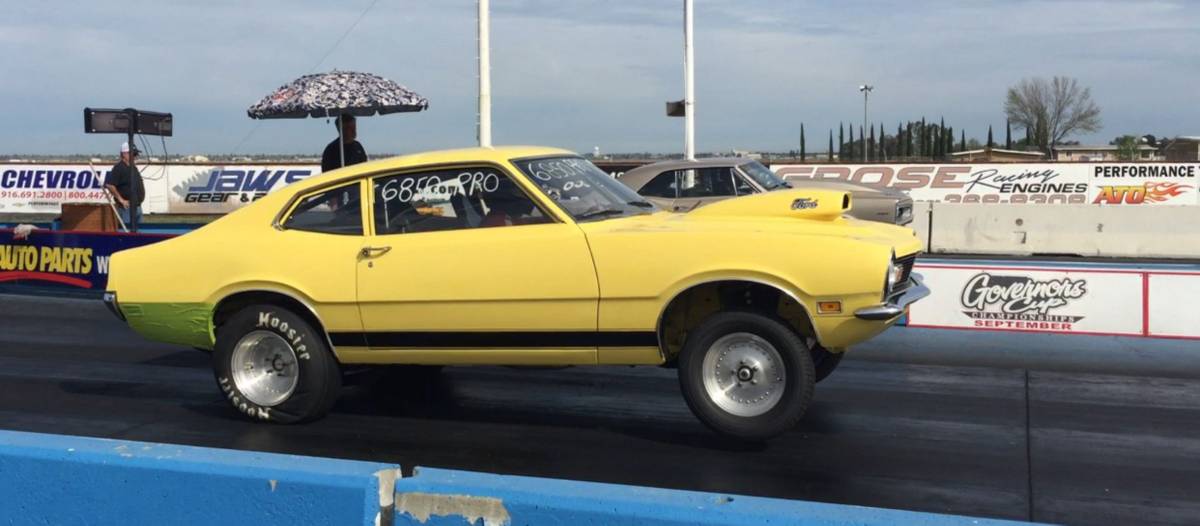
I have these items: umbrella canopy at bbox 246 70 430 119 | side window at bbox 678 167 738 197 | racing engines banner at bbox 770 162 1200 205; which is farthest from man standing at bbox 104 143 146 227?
racing engines banner at bbox 770 162 1200 205

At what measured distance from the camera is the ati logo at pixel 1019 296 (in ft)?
31.5

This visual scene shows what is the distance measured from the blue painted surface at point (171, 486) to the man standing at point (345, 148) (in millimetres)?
7043

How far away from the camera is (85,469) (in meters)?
3.40

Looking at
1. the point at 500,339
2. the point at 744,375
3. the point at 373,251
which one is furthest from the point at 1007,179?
the point at 373,251

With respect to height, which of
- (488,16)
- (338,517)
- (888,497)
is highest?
(488,16)

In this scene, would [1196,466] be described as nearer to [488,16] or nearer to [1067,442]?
[1067,442]

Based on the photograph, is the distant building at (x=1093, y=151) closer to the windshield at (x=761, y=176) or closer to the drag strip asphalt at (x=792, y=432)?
the windshield at (x=761, y=176)

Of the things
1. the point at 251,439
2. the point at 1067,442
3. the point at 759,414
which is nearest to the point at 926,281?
the point at 1067,442

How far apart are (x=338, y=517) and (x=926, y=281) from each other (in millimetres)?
7727

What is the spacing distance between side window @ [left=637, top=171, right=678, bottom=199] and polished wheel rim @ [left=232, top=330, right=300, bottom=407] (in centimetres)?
818

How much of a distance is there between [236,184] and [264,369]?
2371 cm

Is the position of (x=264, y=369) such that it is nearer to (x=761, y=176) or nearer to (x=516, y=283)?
(x=516, y=283)

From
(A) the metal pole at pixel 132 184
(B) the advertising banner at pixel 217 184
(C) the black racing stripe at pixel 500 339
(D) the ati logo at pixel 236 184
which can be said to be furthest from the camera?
(B) the advertising banner at pixel 217 184

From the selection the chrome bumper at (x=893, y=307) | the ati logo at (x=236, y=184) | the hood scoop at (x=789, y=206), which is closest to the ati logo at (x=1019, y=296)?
the chrome bumper at (x=893, y=307)
